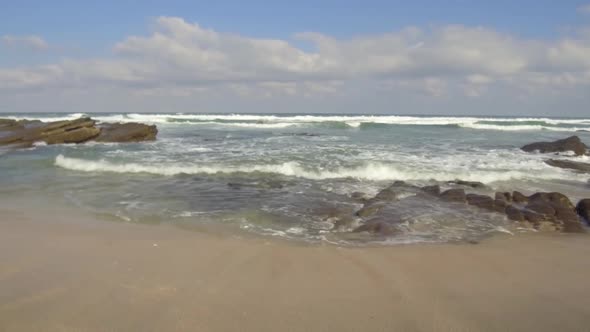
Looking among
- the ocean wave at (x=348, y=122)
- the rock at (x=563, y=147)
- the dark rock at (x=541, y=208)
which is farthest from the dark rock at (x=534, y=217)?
the ocean wave at (x=348, y=122)

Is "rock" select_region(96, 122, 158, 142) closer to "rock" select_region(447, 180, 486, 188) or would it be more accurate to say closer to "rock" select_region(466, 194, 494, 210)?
"rock" select_region(447, 180, 486, 188)

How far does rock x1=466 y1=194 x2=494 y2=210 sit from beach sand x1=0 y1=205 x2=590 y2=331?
1.70 m

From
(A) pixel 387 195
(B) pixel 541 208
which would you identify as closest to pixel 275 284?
(A) pixel 387 195

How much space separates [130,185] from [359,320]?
6972 millimetres

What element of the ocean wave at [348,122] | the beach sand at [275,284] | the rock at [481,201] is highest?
the ocean wave at [348,122]

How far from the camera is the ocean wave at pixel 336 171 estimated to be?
33.2ft

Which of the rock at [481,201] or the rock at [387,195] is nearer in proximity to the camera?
the rock at [481,201]

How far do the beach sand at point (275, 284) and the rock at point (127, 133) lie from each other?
15.3m

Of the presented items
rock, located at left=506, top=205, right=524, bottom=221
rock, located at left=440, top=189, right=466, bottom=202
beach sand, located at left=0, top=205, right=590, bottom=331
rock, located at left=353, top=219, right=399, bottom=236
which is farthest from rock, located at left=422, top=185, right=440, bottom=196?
beach sand, located at left=0, top=205, right=590, bottom=331

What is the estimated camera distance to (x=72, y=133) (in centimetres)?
1880

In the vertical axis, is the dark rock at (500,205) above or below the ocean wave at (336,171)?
below

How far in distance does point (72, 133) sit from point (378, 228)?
17.7 metres

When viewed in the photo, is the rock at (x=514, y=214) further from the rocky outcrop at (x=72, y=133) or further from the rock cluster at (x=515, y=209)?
the rocky outcrop at (x=72, y=133)

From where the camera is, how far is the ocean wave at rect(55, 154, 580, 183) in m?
10.1
